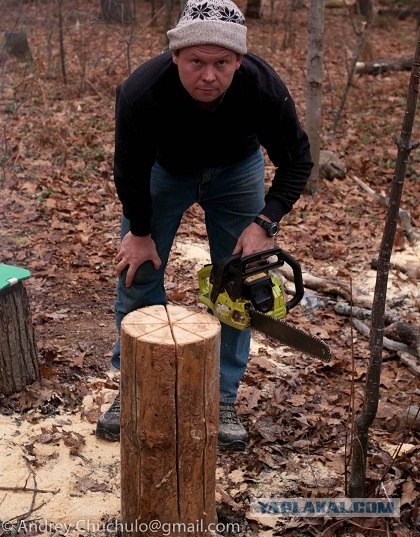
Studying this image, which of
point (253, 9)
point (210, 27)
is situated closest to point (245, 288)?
point (210, 27)

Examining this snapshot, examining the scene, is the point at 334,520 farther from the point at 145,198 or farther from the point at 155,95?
the point at 155,95

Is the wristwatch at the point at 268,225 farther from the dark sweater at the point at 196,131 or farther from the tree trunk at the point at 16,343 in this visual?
the tree trunk at the point at 16,343

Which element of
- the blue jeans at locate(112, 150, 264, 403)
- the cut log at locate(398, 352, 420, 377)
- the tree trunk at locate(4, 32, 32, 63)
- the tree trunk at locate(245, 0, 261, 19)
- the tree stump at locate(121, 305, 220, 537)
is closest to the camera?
the tree stump at locate(121, 305, 220, 537)

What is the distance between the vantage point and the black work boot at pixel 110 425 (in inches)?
144

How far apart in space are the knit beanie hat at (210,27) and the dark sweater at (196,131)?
0.77ft

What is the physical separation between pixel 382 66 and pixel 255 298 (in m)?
11.9

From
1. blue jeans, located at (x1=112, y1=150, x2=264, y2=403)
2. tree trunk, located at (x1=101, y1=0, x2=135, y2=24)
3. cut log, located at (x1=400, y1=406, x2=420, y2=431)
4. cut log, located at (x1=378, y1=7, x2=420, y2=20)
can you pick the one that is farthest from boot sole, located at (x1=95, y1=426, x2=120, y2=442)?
cut log, located at (x1=378, y1=7, x2=420, y2=20)

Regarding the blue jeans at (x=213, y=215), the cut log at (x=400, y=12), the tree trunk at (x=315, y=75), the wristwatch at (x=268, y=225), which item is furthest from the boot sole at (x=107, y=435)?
the cut log at (x=400, y=12)

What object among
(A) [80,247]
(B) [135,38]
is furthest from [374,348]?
(B) [135,38]

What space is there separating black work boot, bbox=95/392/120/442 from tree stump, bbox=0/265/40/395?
1.93 feet

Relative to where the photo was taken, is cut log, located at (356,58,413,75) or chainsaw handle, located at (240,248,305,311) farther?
cut log, located at (356,58,413,75)

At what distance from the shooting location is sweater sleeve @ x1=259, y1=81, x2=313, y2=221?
10.4 feet

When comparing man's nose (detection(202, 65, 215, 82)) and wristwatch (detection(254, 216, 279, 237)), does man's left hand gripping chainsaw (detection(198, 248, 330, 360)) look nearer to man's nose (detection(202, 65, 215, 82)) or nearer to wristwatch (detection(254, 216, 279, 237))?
wristwatch (detection(254, 216, 279, 237))

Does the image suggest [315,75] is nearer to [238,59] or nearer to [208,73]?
[238,59]
